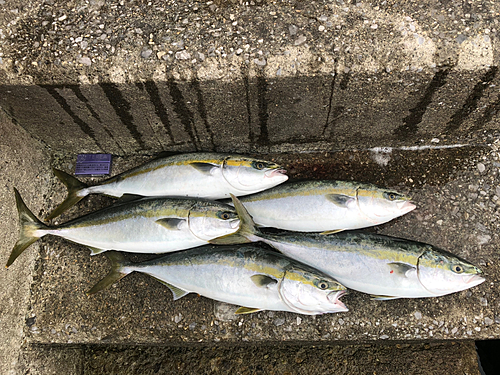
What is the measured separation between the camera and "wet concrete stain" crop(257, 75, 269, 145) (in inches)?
85.1

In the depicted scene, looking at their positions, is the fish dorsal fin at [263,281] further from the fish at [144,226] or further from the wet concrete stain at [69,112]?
the wet concrete stain at [69,112]

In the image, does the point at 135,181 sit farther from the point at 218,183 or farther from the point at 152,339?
the point at 152,339

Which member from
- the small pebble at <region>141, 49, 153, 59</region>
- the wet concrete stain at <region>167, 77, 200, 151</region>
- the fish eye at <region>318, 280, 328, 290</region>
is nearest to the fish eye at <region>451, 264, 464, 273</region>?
the fish eye at <region>318, 280, 328, 290</region>

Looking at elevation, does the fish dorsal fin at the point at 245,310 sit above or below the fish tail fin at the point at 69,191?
below

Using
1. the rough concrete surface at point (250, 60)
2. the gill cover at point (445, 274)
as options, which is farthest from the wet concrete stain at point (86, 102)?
the gill cover at point (445, 274)

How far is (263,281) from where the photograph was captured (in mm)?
2270

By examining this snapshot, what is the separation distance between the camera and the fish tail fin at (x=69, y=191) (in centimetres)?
263

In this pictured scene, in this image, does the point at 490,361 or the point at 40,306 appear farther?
the point at 490,361

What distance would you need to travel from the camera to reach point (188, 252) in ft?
8.11

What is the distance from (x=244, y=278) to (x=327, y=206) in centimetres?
76

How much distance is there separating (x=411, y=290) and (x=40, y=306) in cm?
276

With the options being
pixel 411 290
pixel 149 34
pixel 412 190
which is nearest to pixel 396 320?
pixel 411 290

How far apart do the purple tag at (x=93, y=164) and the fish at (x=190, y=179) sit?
20cm

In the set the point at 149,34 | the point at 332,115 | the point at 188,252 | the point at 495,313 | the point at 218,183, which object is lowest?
the point at 495,313
